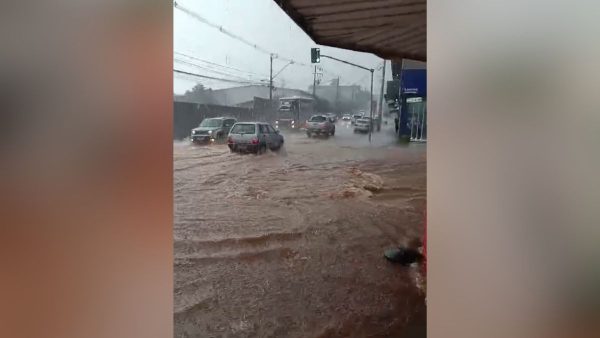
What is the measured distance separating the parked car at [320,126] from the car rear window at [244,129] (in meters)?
0.17

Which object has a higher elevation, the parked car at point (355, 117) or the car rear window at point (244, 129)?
the parked car at point (355, 117)

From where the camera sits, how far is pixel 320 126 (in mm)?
1159

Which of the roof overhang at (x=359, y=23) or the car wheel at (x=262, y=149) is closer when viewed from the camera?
the roof overhang at (x=359, y=23)

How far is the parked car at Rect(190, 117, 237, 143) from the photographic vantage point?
1104 millimetres

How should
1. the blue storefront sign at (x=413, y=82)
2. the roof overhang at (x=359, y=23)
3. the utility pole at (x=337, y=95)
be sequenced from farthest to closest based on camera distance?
the utility pole at (x=337, y=95) < the roof overhang at (x=359, y=23) < the blue storefront sign at (x=413, y=82)

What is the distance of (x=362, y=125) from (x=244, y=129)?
0.36m

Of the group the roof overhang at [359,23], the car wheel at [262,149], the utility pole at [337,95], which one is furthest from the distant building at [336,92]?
the car wheel at [262,149]

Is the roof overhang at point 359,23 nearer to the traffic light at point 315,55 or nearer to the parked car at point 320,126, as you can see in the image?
the traffic light at point 315,55

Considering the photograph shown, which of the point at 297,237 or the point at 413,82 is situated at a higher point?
the point at 413,82

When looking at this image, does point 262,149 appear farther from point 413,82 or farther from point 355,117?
point 413,82

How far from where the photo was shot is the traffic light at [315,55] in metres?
1.13

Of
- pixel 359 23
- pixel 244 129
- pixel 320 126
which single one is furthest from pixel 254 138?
pixel 359 23

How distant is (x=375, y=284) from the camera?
1.05 metres
